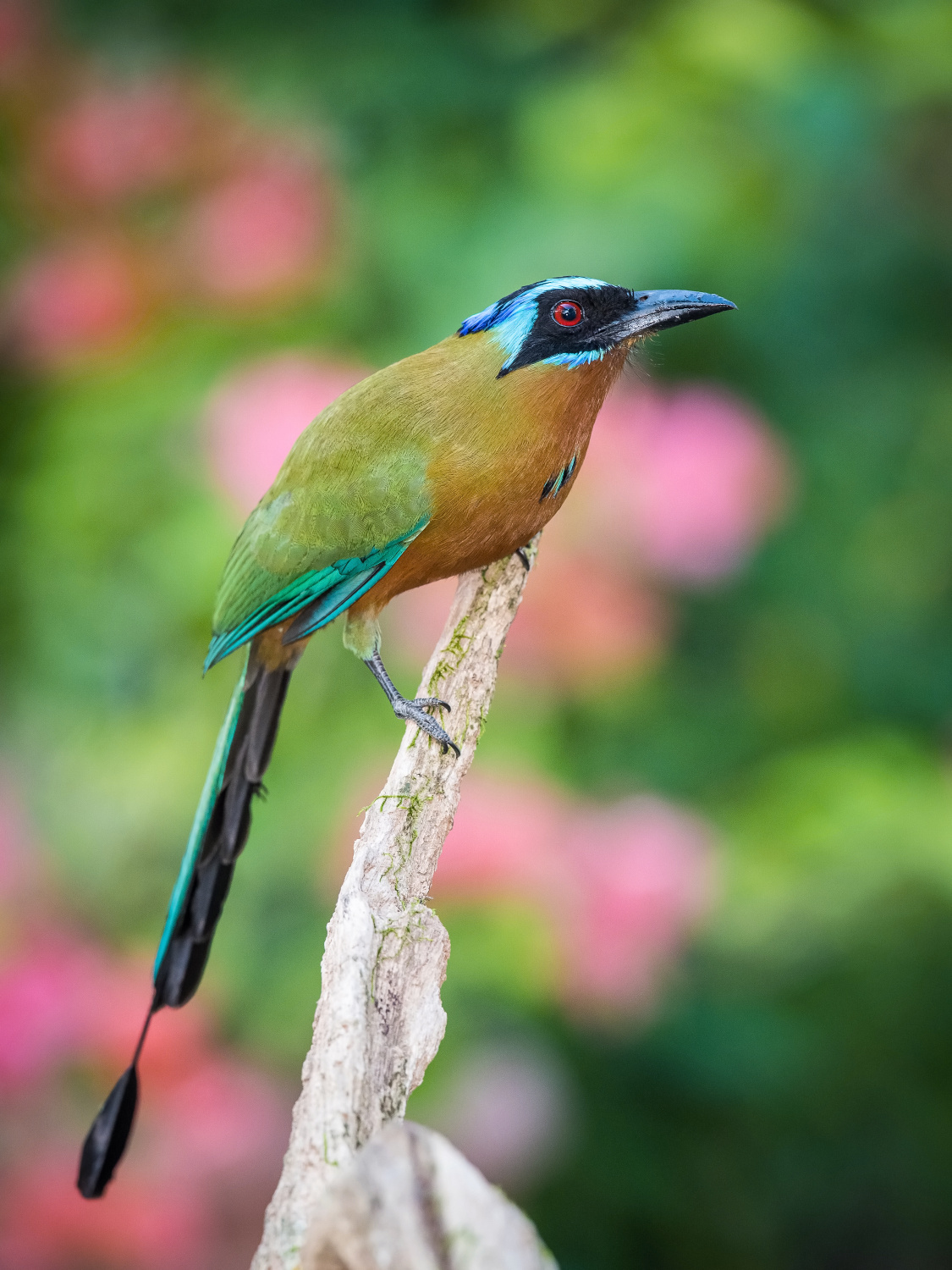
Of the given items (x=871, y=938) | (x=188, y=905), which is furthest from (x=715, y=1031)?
(x=188, y=905)

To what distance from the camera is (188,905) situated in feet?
7.43

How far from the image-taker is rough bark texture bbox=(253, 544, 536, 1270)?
1256 millimetres

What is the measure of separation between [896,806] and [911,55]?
5.40ft

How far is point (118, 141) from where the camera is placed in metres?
3.21

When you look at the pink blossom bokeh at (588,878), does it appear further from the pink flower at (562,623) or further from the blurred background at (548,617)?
the pink flower at (562,623)

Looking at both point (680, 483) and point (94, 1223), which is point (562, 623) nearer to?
Answer: point (680, 483)

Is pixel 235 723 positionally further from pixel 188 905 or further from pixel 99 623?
pixel 99 623

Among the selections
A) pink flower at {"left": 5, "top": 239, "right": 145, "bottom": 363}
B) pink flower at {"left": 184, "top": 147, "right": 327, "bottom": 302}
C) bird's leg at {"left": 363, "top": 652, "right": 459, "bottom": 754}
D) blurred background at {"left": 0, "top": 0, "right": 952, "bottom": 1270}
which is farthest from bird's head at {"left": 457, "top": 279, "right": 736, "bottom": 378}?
pink flower at {"left": 5, "top": 239, "right": 145, "bottom": 363}

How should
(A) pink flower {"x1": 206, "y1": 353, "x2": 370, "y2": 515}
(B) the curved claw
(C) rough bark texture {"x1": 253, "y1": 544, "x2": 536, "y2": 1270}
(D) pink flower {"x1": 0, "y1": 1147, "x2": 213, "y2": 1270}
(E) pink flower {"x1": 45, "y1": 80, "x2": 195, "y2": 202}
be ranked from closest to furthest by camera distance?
1. (C) rough bark texture {"x1": 253, "y1": 544, "x2": 536, "y2": 1270}
2. (B) the curved claw
3. (D) pink flower {"x1": 0, "y1": 1147, "x2": 213, "y2": 1270}
4. (A) pink flower {"x1": 206, "y1": 353, "x2": 370, "y2": 515}
5. (E) pink flower {"x1": 45, "y1": 80, "x2": 195, "y2": 202}

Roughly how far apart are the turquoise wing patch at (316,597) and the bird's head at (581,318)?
381mm

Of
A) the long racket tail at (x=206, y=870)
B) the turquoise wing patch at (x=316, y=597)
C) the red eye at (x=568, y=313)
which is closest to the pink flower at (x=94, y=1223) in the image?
the long racket tail at (x=206, y=870)

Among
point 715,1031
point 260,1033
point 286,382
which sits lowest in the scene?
point 715,1031

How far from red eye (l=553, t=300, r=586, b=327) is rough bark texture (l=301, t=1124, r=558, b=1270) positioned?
4.78 ft

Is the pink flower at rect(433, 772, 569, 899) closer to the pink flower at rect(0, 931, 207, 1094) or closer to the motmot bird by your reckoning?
the motmot bird
